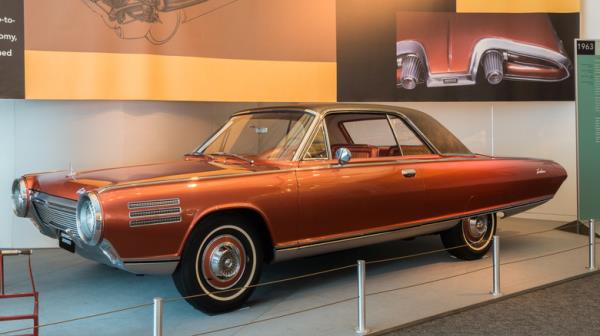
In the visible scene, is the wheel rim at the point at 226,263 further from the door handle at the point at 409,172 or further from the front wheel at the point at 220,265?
the door handle at the point at 409,172

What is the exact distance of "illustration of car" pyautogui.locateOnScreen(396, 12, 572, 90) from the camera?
766cm

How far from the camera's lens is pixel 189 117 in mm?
7039

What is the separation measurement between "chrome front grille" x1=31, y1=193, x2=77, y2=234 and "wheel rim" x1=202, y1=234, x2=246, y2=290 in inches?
34.7

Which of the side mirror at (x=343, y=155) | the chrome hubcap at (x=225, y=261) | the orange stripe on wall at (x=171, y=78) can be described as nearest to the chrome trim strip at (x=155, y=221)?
the chrome hubcap at (x=225, y=261)

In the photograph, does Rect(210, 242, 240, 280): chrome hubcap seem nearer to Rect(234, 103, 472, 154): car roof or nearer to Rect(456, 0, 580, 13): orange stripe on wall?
Rect(234, 103, 472, 154): car roof

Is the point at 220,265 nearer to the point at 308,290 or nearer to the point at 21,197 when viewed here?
the point at 308,290

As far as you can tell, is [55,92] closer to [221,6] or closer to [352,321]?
[221,6]

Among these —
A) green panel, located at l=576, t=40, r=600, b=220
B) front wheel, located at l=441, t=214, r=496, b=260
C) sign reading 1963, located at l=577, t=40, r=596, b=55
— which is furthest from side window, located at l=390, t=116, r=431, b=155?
sign reading 1963, located at l=577, t=40, r=596, b=55

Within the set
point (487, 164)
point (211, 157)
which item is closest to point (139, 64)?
point (211, 157)

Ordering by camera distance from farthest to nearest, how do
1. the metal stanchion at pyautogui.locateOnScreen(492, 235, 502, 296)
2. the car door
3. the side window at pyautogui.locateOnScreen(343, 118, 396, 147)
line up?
the side window at pyautogui.locateOnScreen(343, 118, 396, 147), the metal stanchion at pyautogui.locateOnScreen(492, 235, 502, 296), the car door

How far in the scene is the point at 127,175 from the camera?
3.92 metres

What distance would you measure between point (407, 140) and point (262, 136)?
1396 mm

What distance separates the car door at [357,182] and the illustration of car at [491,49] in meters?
2.79

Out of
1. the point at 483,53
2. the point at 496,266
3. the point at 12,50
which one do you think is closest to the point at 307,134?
the point at 496,266
